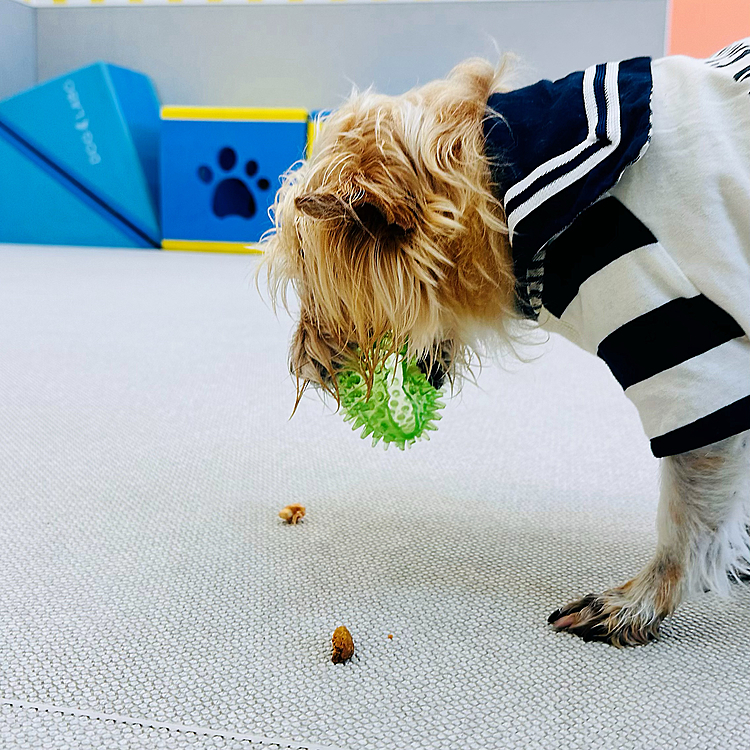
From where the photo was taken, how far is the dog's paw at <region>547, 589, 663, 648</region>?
0.79 m

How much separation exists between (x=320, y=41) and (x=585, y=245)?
5.01 metres

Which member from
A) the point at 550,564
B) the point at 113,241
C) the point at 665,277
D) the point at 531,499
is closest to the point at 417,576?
the point at 550,564

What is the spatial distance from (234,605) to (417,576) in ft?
0.68

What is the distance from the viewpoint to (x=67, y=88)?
4.82 m

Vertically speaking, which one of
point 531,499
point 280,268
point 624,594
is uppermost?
point 280,268

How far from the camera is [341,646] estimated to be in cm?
74

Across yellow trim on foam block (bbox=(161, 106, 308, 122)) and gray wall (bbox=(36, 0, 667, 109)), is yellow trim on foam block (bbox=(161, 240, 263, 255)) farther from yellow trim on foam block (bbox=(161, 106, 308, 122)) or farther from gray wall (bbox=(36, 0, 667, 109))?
gray wall (bbox=(36, 0, 667, 109))

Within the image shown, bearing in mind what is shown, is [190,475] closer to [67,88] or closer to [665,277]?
[665,277]

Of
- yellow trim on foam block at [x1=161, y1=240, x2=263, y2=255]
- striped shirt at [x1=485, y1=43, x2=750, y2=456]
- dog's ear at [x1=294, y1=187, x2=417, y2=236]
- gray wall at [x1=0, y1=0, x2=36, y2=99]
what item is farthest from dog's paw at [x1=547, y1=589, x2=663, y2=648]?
gray wall at [x1=0, y1=0, x2=36, y2=99]

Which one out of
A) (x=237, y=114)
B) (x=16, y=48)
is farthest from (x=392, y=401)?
(x=16, y=48)

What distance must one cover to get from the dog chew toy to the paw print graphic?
13.6 feet

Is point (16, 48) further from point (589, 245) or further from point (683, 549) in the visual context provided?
point (683, 549)

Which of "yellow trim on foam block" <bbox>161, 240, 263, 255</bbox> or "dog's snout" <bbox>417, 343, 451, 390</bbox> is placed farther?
"yellow trim on foam block" <bbox>161, 240, 263, 255</bbox>

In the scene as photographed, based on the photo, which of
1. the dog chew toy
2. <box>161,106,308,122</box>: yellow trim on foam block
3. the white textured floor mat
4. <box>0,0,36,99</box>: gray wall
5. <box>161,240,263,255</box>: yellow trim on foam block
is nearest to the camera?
the white textured floor mat
